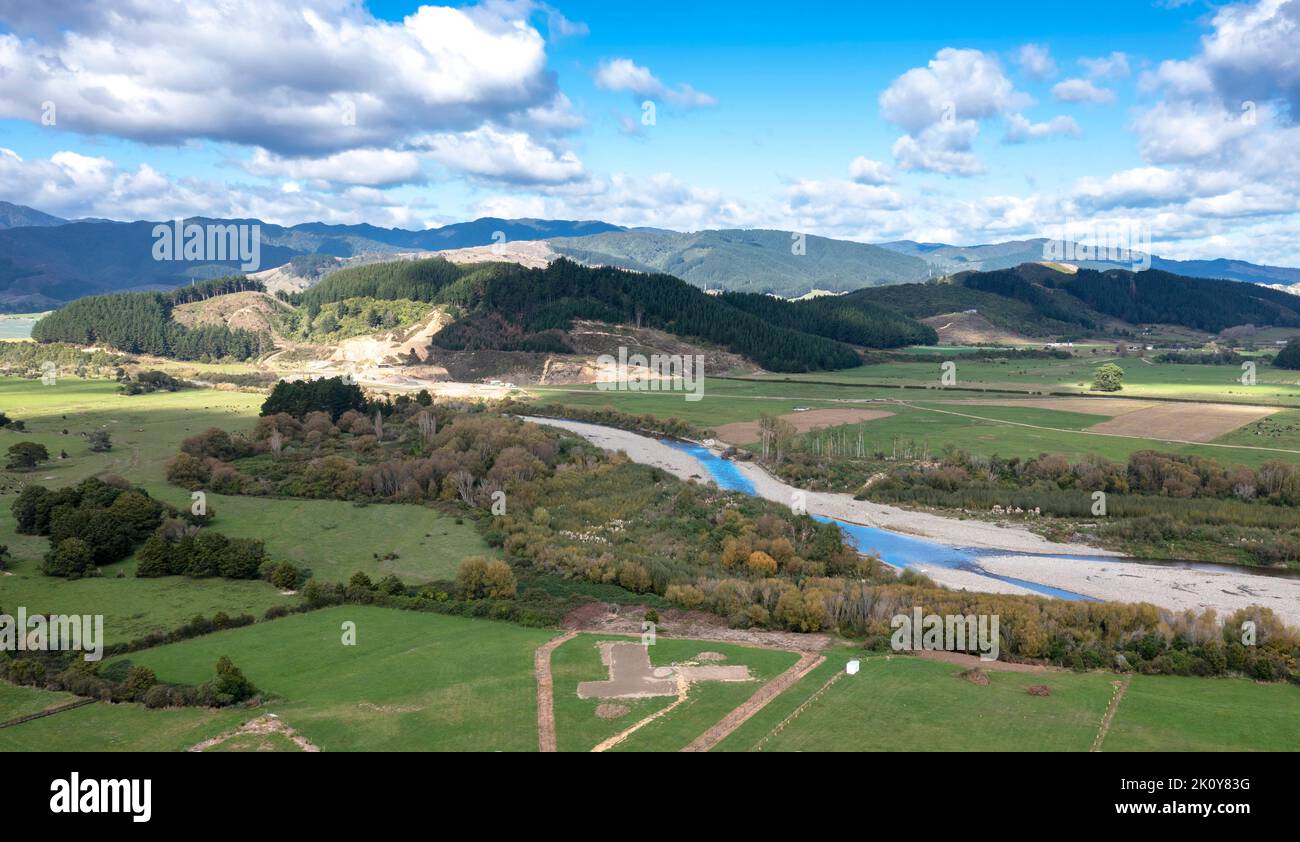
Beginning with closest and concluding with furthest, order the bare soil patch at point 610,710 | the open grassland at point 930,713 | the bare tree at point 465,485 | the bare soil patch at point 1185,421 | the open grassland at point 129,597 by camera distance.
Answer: the open grassland at point 930,713, the bare soil patch at point 610,710, the open grassland at point 129,597, the bare tree at point 465,485, the bare soil patch at point 1185,421

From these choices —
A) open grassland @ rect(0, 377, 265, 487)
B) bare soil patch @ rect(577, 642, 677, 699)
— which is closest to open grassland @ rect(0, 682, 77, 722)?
bare soil patch @ rect(577, 642, 677, 699)

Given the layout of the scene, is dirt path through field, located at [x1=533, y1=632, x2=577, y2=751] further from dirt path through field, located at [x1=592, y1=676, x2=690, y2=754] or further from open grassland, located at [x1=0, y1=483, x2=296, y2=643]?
open grassland, located at [x1=0, y1=483, x2=296, y2=643]

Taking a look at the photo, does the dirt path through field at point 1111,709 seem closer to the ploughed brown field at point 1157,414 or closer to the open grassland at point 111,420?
the ploughed brown field at point 1157,414

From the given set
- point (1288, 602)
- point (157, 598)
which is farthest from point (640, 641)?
point (1288, 602)

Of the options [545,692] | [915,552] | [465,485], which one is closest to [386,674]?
[545,692]

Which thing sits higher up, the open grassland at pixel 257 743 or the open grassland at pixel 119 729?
the open grassland at pixel 257 743

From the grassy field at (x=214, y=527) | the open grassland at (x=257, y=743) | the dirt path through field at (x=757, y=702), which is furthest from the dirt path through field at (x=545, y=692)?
the grassy field at (x=214, y=527)
